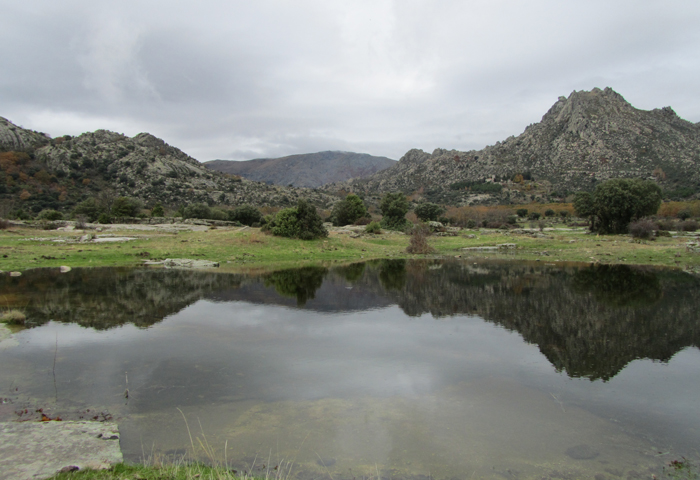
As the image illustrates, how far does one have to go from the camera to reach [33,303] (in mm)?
15570

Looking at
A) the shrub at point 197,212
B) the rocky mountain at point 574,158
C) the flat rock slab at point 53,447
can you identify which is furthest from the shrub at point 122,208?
the rocky mountain at point 574,158

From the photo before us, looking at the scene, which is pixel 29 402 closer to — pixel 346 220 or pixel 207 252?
pixel 207 252

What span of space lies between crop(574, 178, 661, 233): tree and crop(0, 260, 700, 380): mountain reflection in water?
2362cm

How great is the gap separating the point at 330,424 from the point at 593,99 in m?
157

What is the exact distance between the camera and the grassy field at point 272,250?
28828mm

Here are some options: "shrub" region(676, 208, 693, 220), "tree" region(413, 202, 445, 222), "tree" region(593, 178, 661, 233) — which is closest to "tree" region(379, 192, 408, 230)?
"tree" region(413, 202, 445, 222)

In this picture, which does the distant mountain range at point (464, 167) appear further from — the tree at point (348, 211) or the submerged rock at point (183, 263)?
the submerged rock at point (183, 263)

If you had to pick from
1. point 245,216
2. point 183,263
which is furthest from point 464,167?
point 183,263

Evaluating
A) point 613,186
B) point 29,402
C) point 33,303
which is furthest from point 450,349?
point 613,186

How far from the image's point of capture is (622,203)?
47.2 m

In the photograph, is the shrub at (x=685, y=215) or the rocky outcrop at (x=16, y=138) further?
the rocky outcrop at (x=16, y=138)

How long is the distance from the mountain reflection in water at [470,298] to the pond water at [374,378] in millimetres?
133

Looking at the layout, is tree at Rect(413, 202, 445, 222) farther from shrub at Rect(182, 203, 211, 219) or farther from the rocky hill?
the rocky hill

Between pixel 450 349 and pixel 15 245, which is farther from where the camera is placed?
pixel 15 245
